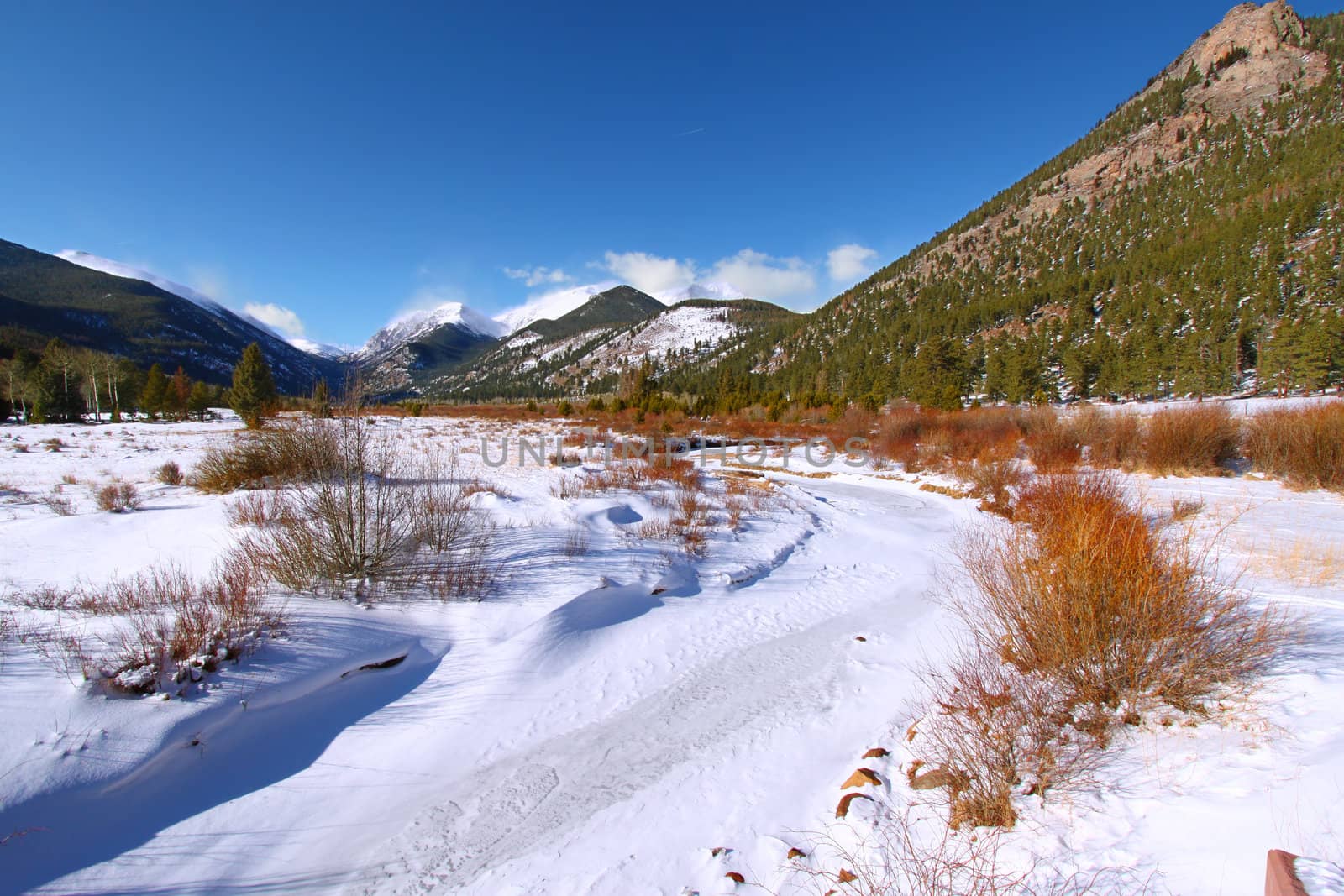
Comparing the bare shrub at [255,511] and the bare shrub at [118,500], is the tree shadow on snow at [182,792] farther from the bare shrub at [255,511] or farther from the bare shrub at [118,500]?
the bare shrub at [118,500]

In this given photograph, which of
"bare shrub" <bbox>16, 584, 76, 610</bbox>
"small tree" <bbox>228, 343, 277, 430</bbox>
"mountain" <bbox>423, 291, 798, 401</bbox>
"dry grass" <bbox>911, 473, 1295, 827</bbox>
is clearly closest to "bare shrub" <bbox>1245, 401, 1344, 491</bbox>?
"dry grass" <bbox>911, 473, 1295, 827</bbox>

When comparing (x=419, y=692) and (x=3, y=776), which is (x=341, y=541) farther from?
(x=3, y=776)

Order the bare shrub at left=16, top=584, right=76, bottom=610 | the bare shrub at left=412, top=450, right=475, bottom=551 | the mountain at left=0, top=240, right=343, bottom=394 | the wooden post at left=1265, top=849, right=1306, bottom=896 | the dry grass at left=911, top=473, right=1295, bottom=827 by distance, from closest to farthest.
Result: the wooden post at left=1265, top=849, right=1306, bottom=896
the dry grass at left=911, top=473, right=1295, bottom=827
the bare shrub at left=16, top=584, right=76, bottom=610
the bare shrub at left=412, top=450, right=475, bottom=551
the mountain at left=0, top=240, right=343, bottom=394

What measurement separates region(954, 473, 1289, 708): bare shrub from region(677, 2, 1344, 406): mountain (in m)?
40.7

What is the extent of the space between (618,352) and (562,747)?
528ft

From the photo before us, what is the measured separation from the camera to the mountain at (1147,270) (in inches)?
1705

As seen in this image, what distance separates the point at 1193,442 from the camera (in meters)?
13.5

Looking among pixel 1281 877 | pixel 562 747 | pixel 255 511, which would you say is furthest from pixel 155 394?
pixel 1281 877

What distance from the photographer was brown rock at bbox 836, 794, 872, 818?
3.14m

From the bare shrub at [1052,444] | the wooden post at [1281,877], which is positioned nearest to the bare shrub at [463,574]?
the wooden post at [1281,877]

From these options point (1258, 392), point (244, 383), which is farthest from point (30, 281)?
point (1258, 392)

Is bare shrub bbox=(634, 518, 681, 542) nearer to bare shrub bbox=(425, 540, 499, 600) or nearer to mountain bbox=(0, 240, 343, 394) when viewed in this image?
bare shrub bbox=(425, 540, 499, 600)

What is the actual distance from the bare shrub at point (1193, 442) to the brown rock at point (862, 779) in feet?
51.9

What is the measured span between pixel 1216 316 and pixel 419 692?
6522 centimetres
